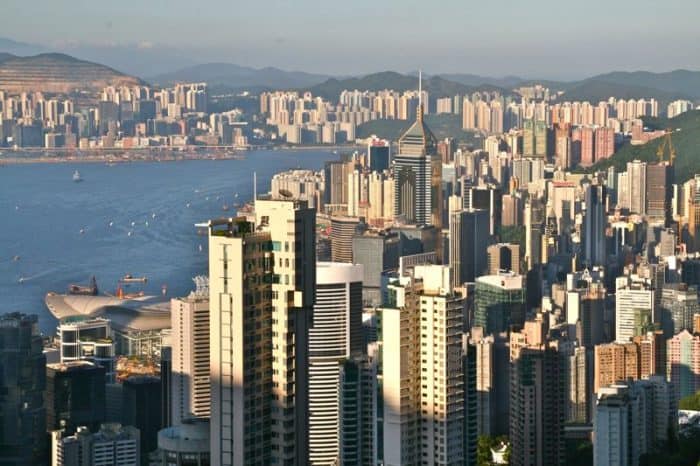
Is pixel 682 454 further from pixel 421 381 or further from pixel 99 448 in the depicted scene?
pixel 99 448

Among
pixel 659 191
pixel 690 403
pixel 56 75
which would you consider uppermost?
pixel 56 75

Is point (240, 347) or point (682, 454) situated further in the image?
point (682, 454)

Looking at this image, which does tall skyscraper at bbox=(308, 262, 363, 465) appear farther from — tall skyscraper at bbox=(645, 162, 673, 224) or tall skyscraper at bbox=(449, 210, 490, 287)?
tall skyscraper at bbox=(645, 162, 673, 224)

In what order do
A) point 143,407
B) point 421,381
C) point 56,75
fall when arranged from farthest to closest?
point 56,75 < point 143,407 < point 421,381

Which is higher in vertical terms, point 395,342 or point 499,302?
point 395,342

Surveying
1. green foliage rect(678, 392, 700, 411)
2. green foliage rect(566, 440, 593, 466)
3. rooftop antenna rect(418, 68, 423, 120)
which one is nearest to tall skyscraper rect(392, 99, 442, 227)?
rooftop antenna rect(418, 68, 423, 120)

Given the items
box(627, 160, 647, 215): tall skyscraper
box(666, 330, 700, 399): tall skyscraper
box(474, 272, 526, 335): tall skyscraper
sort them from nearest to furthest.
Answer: box(666, 330, 700, 399): tall skyscraper → box(474, 272, 526, 335): tall skyscraper → box(627, 160, 647, 215): tall skyscraper

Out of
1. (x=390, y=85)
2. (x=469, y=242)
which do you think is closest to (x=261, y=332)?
(x=469, y=242)
